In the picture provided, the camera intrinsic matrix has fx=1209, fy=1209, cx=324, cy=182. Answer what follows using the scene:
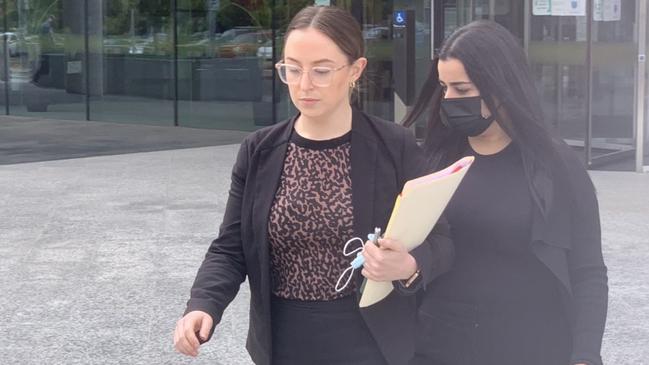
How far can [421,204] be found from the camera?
2264 millimetres

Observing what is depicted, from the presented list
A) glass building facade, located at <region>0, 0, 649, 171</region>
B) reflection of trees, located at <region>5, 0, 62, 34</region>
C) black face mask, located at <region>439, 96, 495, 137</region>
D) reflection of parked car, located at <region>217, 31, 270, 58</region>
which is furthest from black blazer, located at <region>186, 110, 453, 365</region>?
reflection of trees, located at <region>5, 0, 62, 34</region>

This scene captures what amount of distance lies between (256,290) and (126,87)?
16911mm

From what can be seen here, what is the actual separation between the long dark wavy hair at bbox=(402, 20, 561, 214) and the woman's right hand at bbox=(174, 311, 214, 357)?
0.79 m

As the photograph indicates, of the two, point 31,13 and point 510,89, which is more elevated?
point 31,13

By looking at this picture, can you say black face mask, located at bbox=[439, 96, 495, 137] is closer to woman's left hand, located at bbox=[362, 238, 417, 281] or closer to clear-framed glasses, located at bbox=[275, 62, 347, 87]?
clear-framed glasses, located at bbox=[275, 62, 347, 87]

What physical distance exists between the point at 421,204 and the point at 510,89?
1.88 ft

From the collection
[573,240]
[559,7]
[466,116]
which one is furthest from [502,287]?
[559,7]

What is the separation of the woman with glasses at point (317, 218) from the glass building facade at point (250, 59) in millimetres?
9602

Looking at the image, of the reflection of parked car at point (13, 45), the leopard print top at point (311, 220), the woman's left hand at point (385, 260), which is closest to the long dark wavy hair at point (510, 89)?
the leopard print top at point (311, 220)

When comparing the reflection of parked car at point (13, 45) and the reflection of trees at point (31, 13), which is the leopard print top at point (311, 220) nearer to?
the reflection of trees at point (31, 13)

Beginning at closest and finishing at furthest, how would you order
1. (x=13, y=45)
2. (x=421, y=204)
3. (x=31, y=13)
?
1. (x=421, y=204)
2. (x=31, y=13)
3. (x=13, y=45)

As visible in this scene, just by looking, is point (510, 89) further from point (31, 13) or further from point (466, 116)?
point (31, 13)

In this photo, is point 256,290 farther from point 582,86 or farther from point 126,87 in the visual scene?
point 126,87

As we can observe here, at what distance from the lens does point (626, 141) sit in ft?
42.6
